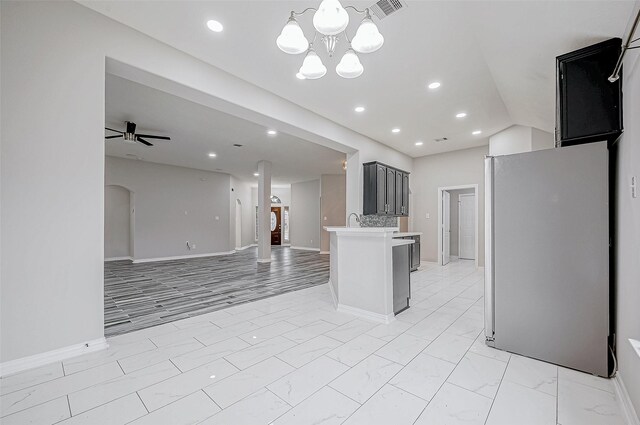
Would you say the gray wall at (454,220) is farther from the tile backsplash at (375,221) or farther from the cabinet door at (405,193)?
the tile backsplash at (375,221)

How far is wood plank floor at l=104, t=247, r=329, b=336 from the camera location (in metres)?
3.33

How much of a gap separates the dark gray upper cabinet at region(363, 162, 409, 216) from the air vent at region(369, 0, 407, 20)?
3.40m

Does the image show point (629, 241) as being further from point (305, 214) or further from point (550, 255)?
point (305, 214)

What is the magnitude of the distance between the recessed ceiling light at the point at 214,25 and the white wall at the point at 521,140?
5.34 metres

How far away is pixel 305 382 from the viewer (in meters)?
1.90

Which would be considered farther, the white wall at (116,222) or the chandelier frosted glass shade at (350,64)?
the white wall at (116,222)

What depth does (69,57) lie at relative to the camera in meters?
2.28

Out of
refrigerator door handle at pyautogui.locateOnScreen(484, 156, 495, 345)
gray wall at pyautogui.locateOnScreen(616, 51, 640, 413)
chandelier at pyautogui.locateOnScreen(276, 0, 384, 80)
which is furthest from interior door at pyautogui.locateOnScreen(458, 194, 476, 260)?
chandelier at pyautogui.locateOnScreen(276, 0, 384, 80)

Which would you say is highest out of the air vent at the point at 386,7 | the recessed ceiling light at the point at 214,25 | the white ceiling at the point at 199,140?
the recessed ceiling light at the point at 214,25

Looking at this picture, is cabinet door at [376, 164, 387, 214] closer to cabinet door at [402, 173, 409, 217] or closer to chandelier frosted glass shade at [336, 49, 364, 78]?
cabinet door at [402, 173, 409, 217]

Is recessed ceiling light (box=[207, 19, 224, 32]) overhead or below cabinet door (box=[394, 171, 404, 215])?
overhead

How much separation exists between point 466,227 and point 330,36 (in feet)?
26.3

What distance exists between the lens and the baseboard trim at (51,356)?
1995 millimetres

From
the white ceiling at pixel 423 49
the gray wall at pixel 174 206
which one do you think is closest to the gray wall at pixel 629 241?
the white ceiling at pixel 423 49
